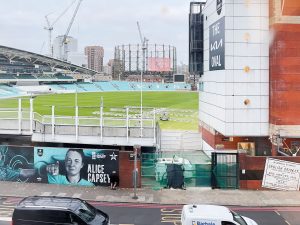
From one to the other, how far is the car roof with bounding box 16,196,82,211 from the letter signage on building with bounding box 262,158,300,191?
509 inches

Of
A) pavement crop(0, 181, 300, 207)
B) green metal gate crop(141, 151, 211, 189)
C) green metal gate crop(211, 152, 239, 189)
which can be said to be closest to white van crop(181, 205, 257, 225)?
pavement crop(0, 181, 300, 207)

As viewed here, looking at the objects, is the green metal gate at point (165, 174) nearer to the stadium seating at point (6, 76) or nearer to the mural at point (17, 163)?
the mural at point (17, 163)

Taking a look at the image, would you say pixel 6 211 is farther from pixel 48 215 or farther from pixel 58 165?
pixel 48 215

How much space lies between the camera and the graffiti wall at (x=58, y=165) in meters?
25.7

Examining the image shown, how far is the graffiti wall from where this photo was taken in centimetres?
2569

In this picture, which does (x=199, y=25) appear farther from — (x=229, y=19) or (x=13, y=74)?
(x=13, y=74)

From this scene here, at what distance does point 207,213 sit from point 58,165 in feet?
42.5

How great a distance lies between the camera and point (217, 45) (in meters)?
30.7

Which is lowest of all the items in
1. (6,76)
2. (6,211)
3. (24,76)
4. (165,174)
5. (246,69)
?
(6,211)

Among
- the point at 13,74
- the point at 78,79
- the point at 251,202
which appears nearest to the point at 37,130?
the point at 251,202

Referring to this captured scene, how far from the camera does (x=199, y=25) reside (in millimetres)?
38188

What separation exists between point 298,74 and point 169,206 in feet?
41.9

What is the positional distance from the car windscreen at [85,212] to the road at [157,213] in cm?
271

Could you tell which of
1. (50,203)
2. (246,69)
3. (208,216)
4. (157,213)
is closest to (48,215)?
(50,203)
